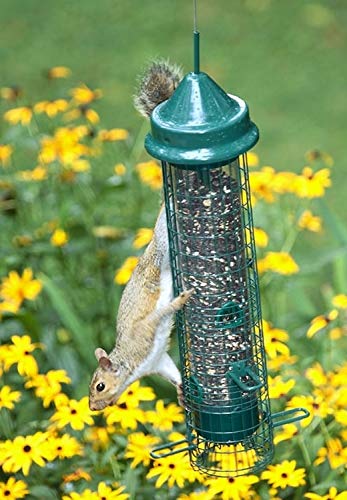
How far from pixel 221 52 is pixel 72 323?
167 inches

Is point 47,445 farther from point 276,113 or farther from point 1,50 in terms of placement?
point 1,50

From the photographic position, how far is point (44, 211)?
5332 millimetres

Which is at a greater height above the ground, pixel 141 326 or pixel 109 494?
pixel 141 326

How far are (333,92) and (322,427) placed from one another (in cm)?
441

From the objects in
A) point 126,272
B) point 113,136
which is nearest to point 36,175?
point 113,136

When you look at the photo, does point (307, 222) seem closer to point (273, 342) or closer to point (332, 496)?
point (273, 342)

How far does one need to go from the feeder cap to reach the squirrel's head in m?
0.77

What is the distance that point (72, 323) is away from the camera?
4.66 metres

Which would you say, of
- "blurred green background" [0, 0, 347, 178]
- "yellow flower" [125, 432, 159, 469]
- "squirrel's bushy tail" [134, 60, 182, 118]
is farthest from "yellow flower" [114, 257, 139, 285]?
"blurred green background" [0, 0, 347, 178]

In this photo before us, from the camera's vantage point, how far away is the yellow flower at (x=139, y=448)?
3.84 m

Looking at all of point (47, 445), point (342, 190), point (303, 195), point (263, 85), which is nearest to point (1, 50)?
point (263, 85)

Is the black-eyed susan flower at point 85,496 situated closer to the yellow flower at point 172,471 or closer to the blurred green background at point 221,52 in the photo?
the yellow flower at point 172,471

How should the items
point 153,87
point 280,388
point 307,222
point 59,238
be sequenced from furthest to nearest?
point 307,222 → point 59,238 → point 280,388 → point 153,87

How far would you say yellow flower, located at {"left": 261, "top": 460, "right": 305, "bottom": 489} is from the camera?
3.64 m
